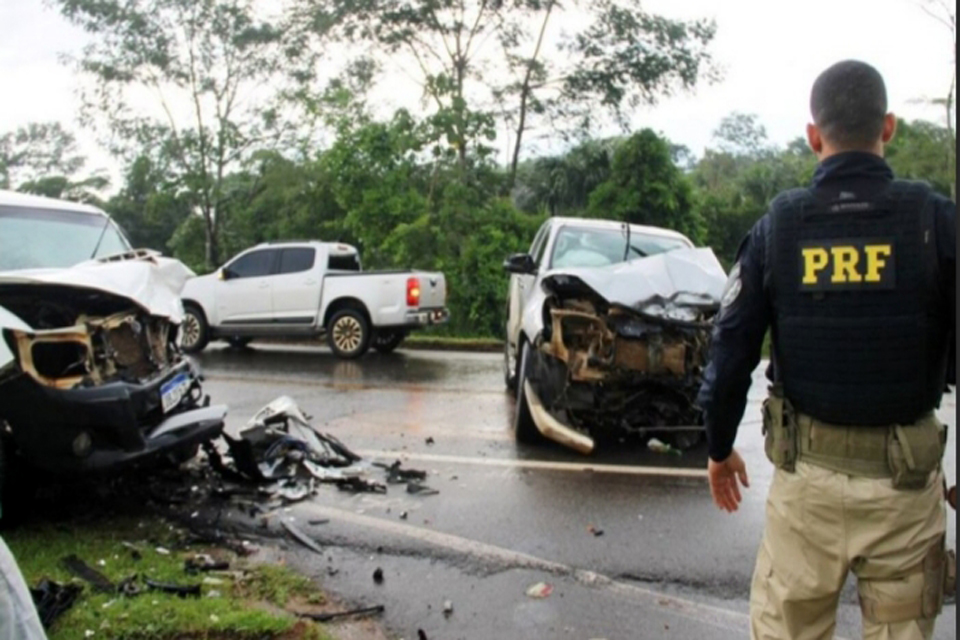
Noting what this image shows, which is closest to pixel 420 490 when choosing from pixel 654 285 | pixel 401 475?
pixel 401 475

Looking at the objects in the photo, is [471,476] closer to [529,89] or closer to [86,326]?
[86,326]

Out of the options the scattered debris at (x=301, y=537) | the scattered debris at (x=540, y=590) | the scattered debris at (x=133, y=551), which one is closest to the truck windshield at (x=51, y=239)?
the scattered debris at (x=133, y=551)

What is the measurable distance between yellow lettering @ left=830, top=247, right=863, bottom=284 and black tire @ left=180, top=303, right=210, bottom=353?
13.3 metres

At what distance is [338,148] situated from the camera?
748 inches

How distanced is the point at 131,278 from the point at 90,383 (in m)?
0.92

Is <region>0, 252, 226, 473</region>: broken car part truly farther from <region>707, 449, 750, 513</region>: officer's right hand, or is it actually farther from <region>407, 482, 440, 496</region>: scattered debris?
<region>707, 449, 750, 513</region>: officer's right hand

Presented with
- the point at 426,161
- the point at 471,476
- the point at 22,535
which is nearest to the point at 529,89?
the point at 426,161

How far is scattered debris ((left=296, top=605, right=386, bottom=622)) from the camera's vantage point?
3753 millimetres

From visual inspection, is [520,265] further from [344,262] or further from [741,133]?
[741,133]

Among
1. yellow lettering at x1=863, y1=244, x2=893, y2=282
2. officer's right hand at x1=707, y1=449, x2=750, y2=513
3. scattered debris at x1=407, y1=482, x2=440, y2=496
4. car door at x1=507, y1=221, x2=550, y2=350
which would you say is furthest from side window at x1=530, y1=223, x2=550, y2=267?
yellow lettering at x1=863, y1=244, x2=893, y2=282

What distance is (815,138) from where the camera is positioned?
2.43 metres

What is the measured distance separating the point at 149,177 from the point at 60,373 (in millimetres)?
19954

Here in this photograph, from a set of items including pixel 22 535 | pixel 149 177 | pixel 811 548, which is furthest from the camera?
pixel 149 177

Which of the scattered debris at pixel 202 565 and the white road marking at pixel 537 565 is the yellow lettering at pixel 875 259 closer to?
the white road marking at pixel 537 565
